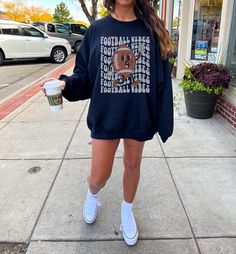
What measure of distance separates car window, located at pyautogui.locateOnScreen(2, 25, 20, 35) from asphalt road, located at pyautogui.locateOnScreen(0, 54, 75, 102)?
4.30 feet

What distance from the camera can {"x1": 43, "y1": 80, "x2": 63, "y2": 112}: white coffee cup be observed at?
200 centimetres

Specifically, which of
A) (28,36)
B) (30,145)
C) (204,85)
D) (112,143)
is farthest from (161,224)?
(28,36)

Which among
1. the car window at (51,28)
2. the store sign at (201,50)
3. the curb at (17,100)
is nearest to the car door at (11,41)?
the curb at (17,100)

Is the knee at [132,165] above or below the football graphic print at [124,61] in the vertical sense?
below

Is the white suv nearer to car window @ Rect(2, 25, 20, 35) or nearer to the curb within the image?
car window @ Rect(2, 25, 20, 35)

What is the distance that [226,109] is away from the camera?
4.73 metres

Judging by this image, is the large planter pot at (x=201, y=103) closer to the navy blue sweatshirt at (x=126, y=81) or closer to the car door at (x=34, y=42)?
the navy blue sweatshirt at (x=126, y=81)

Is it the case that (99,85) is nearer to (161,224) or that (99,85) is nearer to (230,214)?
(161,224)

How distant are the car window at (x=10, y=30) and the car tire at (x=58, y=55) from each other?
165cm

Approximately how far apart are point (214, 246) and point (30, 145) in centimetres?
268

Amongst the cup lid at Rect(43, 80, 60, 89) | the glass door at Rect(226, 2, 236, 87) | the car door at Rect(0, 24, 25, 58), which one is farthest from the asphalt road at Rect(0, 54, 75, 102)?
the cup lid at Rect(43, 80, 60, 89)

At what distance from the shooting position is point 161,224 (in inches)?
98.2

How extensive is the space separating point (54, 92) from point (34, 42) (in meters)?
11.3

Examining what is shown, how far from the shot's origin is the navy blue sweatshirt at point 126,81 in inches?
73.5
